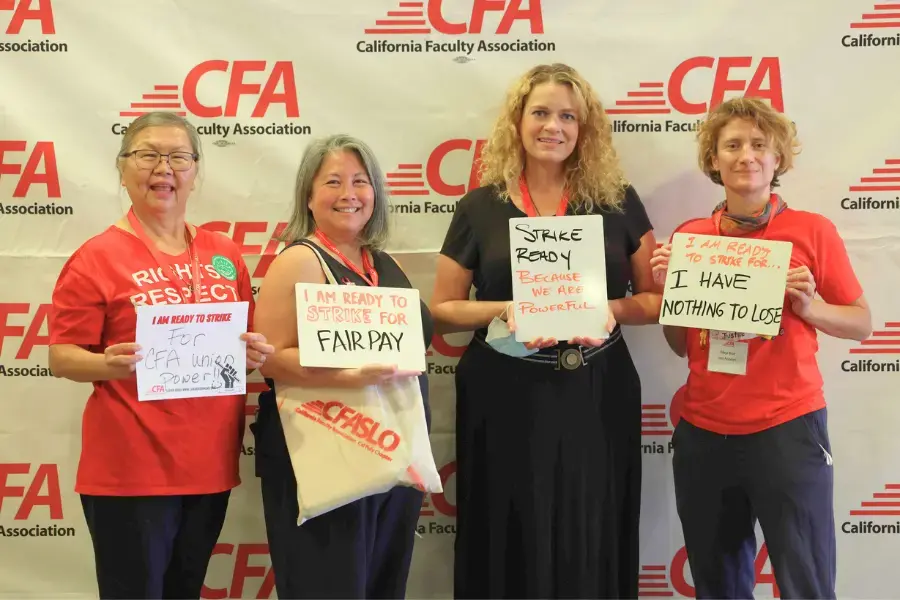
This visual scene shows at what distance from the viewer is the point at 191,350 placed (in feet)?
5.71

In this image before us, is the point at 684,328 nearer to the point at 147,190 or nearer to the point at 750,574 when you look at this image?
the point at 750,574

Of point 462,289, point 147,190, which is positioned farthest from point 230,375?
point 462,289

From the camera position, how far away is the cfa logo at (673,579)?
105 inches

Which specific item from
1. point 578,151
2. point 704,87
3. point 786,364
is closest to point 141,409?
point 578,151

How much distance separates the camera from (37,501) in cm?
259

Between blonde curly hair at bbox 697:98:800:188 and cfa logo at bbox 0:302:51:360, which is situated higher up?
blonde curly hair at bbox 697:98:800:188

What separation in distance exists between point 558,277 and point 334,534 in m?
0.90

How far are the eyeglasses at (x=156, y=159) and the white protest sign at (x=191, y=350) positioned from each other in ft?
1.32

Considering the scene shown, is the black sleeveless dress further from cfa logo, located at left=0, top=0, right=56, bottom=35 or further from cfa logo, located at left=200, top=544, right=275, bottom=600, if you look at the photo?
cfa logo, located at left=0, top=0, right=56, bottom=35

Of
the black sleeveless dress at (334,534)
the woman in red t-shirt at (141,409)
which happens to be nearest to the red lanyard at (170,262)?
the woman in red t-shirt at (141,409)

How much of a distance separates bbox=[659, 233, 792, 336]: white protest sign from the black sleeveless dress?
712mm

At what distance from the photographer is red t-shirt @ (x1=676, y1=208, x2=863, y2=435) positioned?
1.93m

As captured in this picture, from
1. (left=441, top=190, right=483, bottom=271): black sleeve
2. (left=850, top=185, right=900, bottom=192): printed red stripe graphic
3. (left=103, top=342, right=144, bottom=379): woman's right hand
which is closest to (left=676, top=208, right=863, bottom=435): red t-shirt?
(left=850, top=185, right=900, bottom=192): printed red stripe graphic

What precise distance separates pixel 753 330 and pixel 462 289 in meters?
0.84
